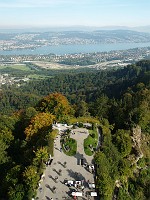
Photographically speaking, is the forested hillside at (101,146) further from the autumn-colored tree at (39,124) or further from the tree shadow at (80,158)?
the tree shadow at (80,158)

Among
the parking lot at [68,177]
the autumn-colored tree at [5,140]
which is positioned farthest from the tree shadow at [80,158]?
the autumn-colored tree at [5,140]

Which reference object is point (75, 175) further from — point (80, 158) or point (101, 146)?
point (101, 146)

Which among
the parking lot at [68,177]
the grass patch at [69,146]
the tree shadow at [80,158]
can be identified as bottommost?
the parking lot at [68,177]

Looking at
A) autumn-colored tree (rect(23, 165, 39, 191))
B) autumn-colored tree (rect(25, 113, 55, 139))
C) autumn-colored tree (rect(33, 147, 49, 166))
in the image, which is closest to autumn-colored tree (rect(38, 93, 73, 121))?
autumn-colored tree (rect(25, 113, 55, 139))

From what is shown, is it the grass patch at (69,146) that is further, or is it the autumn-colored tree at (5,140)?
the autumn-colored tree at (5,140)

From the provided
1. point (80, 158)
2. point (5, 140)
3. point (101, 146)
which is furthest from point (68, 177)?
point (5, 140)

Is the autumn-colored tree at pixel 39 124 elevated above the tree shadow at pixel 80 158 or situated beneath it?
elevated above

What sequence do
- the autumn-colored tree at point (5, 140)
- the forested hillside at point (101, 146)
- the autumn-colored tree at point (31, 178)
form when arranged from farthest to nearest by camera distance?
1. the autumn-colored tree at point (5, 140)
2. the forested hillside at point (101, 146)
3. the autumn-colored tree at point (31, 178)
